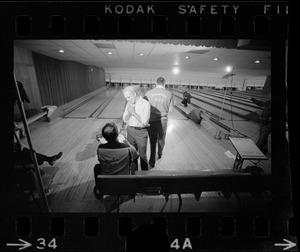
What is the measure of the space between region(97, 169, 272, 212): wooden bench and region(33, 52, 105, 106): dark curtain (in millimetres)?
3943

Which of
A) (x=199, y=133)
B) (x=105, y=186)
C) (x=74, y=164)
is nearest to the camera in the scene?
(x=105, y=186)

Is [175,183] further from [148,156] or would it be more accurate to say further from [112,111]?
[112,111]

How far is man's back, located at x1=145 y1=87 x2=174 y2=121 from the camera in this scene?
2984 mm

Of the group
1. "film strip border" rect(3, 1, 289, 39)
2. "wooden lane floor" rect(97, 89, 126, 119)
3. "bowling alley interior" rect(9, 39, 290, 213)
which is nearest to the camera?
"film strip border" rect(3, 1, 289, 39)

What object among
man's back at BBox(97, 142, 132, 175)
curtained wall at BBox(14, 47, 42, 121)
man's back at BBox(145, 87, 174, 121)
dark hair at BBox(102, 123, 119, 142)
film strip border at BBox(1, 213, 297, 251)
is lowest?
film strip border at BBox(1, 213, 297, 251)

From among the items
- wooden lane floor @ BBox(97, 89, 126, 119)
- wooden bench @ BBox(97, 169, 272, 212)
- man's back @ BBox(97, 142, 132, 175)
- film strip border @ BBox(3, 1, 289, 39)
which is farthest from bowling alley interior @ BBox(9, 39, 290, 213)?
film strip border @ BBox(3, 1, 289, 39)

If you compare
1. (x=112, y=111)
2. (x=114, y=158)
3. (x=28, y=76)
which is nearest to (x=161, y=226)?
(x=114, y=158)

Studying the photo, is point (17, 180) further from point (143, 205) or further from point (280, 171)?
point (280, 171)

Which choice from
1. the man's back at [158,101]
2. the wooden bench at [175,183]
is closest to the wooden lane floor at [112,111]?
the man's back at [158,101]

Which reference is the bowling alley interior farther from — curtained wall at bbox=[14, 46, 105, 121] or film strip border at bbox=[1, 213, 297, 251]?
film strip border at bbox=[1, 213, 297, 251]

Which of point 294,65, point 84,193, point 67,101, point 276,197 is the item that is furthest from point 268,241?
point 67,101

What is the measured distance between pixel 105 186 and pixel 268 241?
144cm

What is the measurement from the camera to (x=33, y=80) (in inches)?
184

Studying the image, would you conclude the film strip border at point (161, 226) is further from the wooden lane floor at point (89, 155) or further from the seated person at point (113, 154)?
the seated person at point (113, 154)
